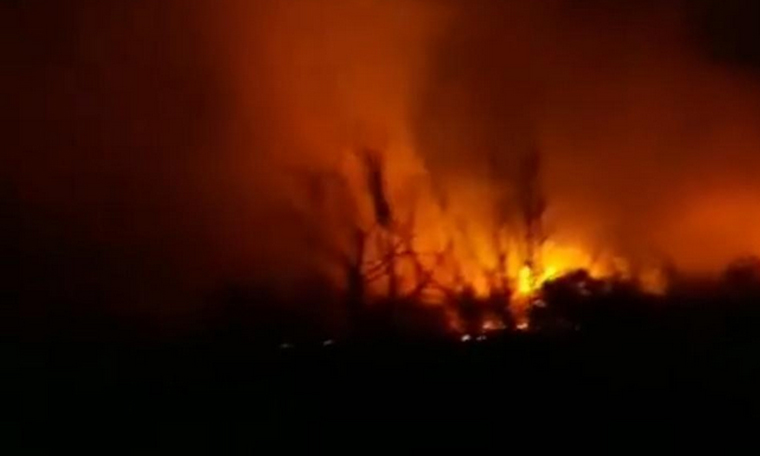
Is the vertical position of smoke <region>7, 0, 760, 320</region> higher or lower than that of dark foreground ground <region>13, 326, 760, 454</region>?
higher

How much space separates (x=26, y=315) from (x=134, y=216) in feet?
12.0

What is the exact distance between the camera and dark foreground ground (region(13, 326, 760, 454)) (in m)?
14.1

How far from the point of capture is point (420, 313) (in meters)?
23.3

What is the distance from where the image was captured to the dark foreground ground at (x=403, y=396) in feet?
46.3

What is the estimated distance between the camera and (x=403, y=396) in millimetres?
15250

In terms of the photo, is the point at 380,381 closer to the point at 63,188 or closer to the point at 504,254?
the point at 504,254

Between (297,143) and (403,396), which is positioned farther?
(297,143)

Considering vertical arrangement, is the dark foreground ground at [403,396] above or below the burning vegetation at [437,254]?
below

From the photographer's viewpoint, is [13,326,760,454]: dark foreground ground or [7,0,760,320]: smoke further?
[7,0,760,320]: smoke

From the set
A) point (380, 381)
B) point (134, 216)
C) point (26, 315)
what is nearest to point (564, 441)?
point (380, 381)

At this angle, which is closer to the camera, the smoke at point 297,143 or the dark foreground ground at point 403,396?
the dark foreground ground at point 403,396

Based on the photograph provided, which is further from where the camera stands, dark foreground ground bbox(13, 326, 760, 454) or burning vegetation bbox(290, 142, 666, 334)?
burning vegetation bbox(290, 142, 666, 334)

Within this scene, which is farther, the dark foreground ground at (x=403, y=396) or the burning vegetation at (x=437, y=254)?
the burning vegetation at (x=437, y=254)

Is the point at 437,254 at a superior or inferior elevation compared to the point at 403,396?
superior
